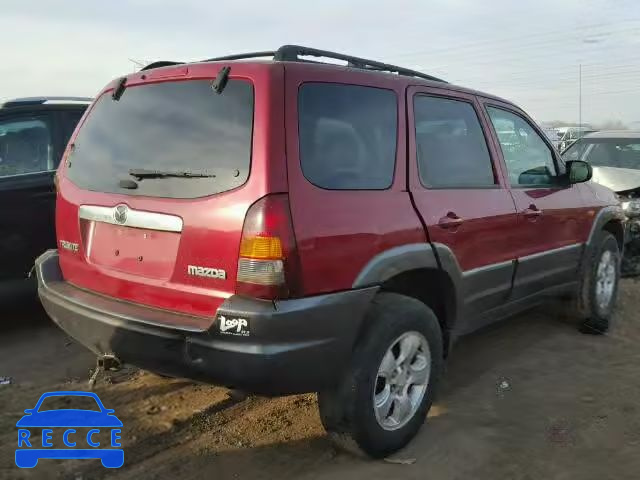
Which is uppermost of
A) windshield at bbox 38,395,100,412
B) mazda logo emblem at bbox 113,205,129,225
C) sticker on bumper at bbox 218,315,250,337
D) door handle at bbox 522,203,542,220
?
mazda logo emblem at bbox 113,205,129,225

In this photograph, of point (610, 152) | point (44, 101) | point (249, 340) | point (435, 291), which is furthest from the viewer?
point (610, 152)

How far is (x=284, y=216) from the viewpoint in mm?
2463

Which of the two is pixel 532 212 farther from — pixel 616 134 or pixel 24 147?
pixel 616 134

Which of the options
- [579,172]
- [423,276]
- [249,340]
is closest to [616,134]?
[579,172]

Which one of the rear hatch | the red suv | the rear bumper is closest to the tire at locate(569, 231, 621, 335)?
the red suv

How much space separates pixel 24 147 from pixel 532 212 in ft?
12.6

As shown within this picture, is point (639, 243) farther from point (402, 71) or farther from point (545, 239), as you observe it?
point (402, 71)

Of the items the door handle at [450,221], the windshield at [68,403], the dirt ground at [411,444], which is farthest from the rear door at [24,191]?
the door handle at [450,221]

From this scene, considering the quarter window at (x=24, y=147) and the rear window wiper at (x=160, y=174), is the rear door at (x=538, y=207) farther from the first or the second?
the quarter window at (x=24, y=147)

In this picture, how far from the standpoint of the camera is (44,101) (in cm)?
496

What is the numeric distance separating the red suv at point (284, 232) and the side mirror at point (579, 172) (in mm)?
1164

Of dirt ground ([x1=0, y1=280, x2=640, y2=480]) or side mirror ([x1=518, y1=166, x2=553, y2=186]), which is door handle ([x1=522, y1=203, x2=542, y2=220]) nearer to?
side mirror ([x1=518, y1=166, x2=553, y2=186])

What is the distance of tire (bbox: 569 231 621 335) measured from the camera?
4910 millimetres

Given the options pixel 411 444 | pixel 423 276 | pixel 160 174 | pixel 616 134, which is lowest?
pixel 411 444
